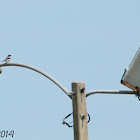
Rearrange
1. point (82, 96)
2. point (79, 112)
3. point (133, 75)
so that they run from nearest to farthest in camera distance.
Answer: point (133, 75) → point (79, 112) → point (82, 96)

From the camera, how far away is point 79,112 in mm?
9664

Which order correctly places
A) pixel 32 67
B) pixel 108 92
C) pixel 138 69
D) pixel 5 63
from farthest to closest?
pixel 5 63 < pixel 32 67 < pixel 108 92 < pixel 138 69

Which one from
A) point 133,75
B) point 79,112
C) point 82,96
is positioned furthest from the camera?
point 82,96

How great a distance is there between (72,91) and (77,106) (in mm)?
378

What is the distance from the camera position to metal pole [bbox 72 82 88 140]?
963 cm

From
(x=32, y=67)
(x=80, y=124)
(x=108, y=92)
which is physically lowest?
(x=80, y=124)

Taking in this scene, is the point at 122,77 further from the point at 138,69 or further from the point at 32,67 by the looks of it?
the point at 32,67

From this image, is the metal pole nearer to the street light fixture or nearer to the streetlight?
the streetlight

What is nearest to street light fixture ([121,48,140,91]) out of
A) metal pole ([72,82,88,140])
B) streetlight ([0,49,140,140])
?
streetlight ([0,49,140,140])

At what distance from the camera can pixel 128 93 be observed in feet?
31.7

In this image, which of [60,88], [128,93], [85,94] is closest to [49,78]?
[60,88]

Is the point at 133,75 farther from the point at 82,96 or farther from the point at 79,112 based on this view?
the point at 79,112

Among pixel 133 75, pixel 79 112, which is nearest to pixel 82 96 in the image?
pixel 79 112

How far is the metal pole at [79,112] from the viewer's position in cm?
Result: 963
